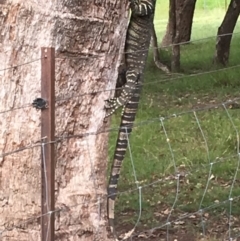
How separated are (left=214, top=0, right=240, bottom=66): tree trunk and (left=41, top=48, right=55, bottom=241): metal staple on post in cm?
963

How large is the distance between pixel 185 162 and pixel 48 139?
421cm

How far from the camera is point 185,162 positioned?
22.6 feet

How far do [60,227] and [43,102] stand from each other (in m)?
0.96

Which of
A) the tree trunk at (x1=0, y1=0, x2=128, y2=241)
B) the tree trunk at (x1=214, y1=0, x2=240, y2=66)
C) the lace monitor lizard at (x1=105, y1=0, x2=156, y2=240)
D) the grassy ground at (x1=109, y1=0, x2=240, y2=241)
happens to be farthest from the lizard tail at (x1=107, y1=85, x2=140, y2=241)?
the tree trunk at (x1=214, y1=0, x2=240, y2=66)

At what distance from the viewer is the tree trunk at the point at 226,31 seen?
12.6 meters

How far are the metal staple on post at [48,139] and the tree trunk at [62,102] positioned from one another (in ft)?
1.09

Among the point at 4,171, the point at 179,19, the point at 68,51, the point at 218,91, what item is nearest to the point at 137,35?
the point at 68,51

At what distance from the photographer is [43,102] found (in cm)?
274

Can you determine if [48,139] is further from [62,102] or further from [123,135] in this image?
[123,135]

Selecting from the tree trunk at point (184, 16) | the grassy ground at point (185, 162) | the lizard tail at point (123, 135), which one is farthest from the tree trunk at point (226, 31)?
the lizard tail at point (123, 135)

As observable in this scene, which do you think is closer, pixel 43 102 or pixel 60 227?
pixel 43 102

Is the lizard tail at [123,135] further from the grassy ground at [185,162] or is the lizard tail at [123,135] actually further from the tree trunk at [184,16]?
the tree trunk at [184,16]

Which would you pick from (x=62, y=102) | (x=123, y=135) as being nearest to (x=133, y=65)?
(x=123, y=135)

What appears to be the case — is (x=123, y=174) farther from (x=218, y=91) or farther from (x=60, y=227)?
(x=218, y=91)
